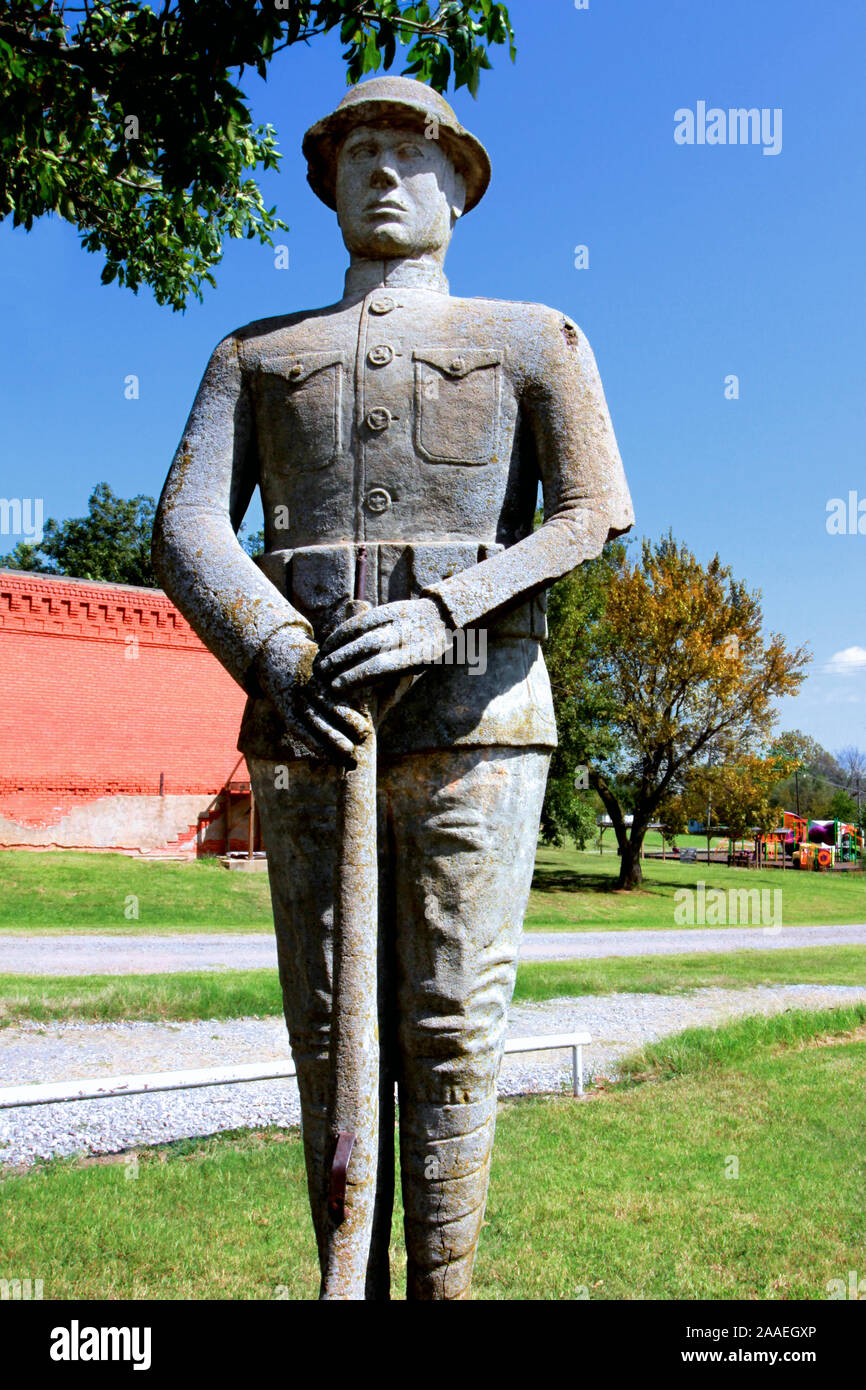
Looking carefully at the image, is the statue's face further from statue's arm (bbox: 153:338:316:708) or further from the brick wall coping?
the brick wall coping

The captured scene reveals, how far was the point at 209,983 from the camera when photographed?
10477 mm

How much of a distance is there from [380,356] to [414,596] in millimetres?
699

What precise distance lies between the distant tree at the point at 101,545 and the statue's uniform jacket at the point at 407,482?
38.2 meters

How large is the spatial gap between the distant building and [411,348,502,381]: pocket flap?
19.9 m

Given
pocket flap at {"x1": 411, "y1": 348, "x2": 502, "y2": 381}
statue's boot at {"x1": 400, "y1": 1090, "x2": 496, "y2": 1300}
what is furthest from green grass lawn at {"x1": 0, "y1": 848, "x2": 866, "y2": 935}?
pocket flap at {"x1": 411, "y1": 348, "x2": 502, "y2": 381}

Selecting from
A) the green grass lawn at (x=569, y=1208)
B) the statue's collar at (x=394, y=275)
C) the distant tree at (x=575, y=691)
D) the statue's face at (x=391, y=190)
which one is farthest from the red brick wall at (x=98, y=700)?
the statue's face at (x=391, y=190)

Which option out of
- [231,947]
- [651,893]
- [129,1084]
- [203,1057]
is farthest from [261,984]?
[651,893]

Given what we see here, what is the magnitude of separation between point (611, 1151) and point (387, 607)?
4074mm

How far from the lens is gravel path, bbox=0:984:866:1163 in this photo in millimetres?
6520

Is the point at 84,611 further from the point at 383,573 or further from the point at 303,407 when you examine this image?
the point at 383,573

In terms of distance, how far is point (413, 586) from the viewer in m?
2.96

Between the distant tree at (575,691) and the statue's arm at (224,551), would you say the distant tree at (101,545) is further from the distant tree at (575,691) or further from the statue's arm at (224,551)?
the statue's arm at (224,551)
